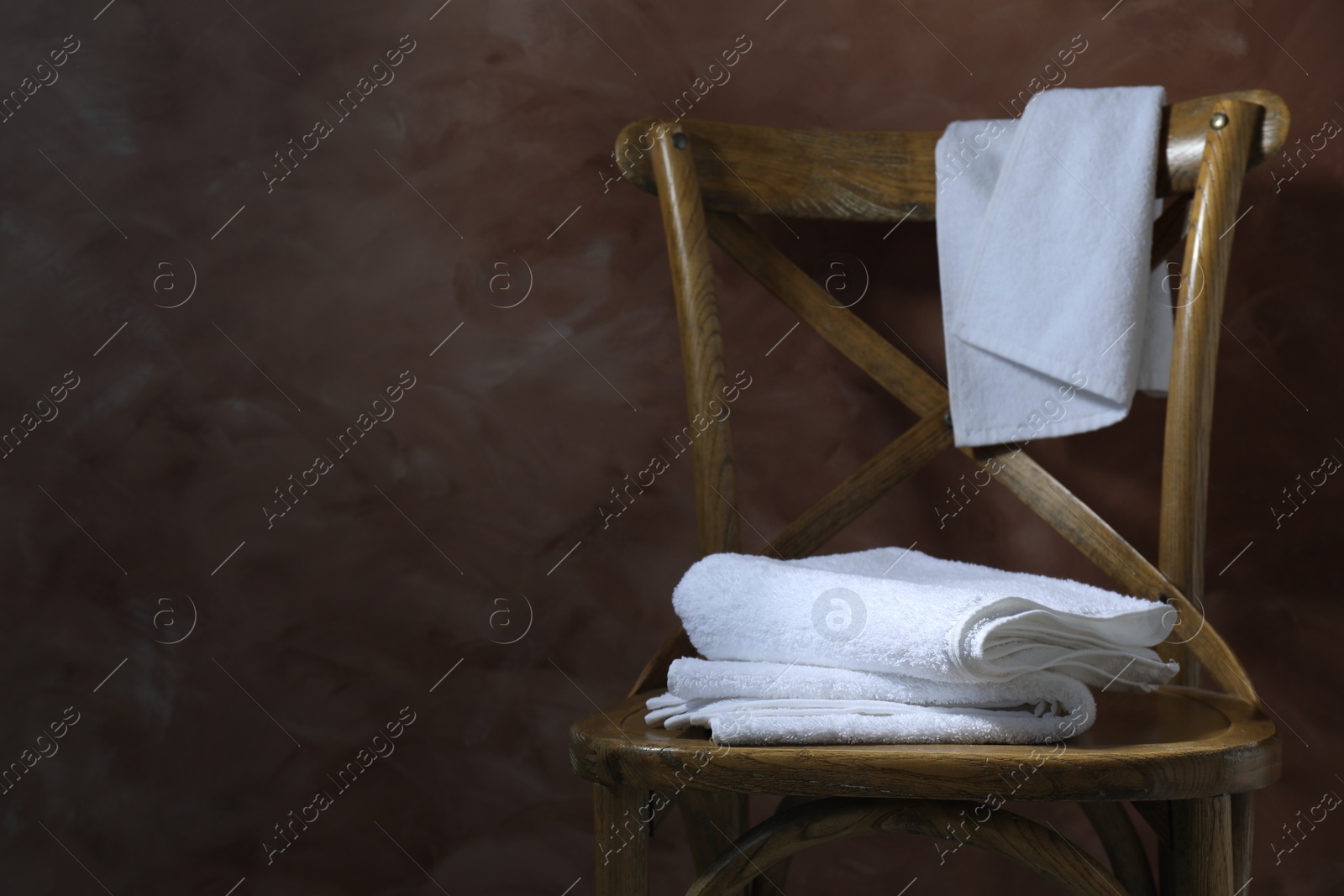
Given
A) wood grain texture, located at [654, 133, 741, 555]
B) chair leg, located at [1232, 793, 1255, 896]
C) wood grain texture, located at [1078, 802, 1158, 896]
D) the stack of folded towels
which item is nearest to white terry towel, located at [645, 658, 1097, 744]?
the stack of folded towels

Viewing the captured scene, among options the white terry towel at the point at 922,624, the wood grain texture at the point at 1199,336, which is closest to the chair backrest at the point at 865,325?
the wood grain texture at the point at 1199,336

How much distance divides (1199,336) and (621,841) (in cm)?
58

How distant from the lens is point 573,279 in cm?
106

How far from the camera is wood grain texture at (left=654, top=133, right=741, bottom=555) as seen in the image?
87 cm

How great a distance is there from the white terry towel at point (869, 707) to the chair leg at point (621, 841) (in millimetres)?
56

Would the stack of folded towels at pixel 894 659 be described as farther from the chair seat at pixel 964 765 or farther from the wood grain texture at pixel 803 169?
the wood grain texture at pixel 803 169

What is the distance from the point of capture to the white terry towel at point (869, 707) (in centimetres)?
59

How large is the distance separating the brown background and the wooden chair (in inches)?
5.0

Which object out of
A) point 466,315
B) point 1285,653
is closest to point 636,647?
point 466,315

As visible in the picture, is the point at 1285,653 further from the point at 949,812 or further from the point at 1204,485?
the point at 949,812

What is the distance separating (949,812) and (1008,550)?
1.68ft

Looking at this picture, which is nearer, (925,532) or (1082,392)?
(1082,392)

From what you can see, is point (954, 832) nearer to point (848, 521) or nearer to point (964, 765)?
point (964, 765)

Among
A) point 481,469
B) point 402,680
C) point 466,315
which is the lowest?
point 402,680
